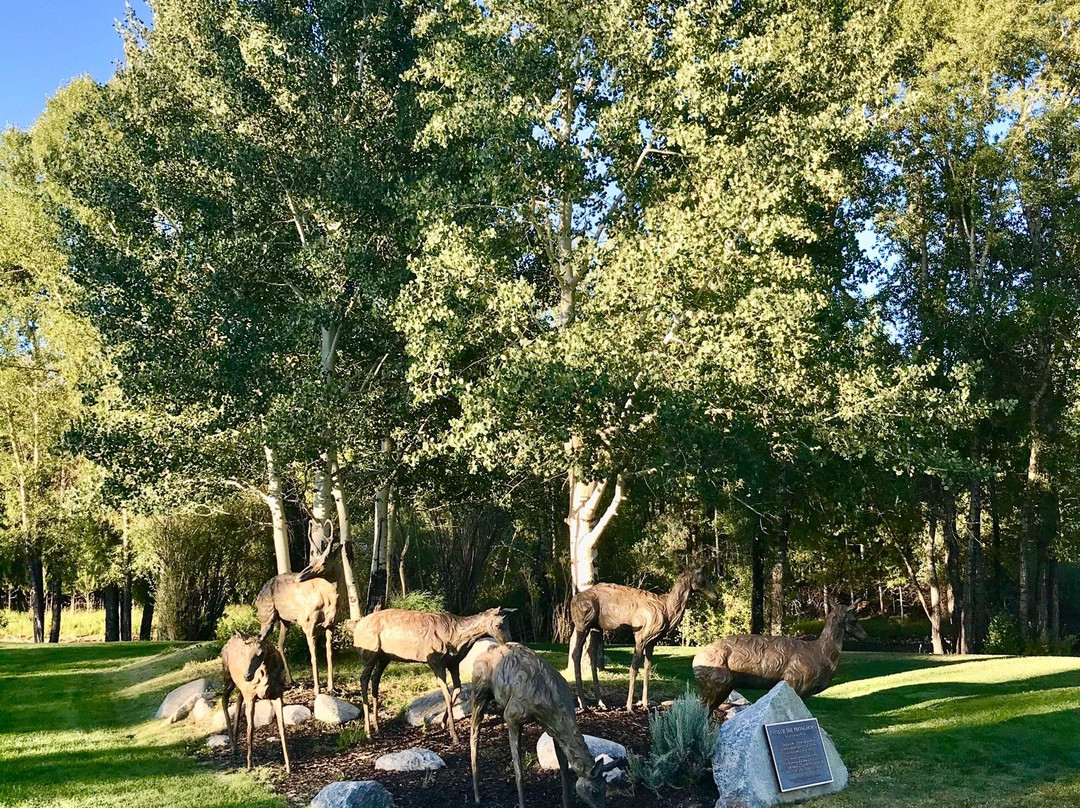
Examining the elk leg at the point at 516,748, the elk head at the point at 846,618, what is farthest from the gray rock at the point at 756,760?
the elk head at the point at 846,618

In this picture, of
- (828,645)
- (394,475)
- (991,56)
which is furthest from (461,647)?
(991,56)

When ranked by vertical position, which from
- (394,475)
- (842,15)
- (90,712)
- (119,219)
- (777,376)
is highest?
(842,15)

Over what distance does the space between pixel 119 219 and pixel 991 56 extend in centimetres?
2336

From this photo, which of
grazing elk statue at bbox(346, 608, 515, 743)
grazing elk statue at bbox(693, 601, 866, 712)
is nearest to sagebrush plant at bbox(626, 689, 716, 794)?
grazing elk statue at bbox(693, 601, 866, 712)

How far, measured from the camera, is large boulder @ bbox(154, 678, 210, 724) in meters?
13.7

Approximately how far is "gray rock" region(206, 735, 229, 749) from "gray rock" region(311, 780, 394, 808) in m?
3.33

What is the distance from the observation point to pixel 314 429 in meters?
15.5

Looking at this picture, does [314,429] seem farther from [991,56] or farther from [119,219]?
[991,56]

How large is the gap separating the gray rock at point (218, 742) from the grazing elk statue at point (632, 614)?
4761 mm

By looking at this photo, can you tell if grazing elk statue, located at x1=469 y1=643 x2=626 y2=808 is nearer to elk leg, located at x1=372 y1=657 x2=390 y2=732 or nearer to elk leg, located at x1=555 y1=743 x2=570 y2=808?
elk leg, located at x1=555 y1=743 x2=570 y2=808

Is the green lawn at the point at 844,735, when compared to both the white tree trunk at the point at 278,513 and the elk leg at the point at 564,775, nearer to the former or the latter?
the white tree trunk at the point at 278,513

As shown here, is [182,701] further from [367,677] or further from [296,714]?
[367,677]

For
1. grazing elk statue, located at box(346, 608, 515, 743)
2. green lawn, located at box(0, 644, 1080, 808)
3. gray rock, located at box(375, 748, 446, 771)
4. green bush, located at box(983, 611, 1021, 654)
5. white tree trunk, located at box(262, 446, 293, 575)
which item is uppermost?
white tree trunk, located at box(262, 446, 293, 575)

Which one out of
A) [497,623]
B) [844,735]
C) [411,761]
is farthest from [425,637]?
[844,735]
